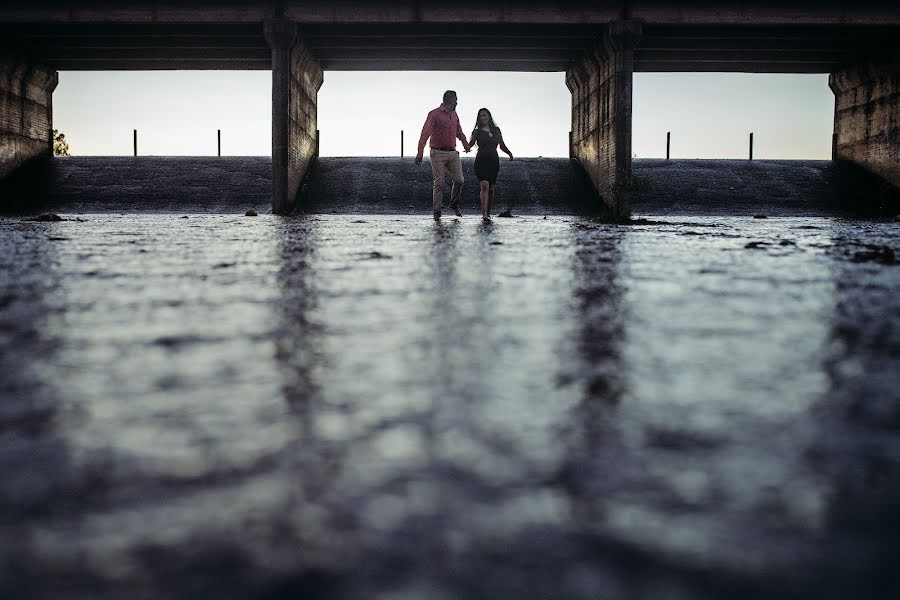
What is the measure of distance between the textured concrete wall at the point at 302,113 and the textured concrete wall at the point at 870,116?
15.6 meters

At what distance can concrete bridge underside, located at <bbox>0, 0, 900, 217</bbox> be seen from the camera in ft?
56.0

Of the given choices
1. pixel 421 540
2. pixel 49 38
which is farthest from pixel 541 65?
pixel 421 540

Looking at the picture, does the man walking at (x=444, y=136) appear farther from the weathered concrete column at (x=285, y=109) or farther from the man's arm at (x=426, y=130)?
the weathered concrete column at (x=285, y=109)

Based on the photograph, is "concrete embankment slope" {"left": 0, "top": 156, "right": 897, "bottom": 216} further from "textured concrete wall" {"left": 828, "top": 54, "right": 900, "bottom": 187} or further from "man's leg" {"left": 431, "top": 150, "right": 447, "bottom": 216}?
"man's leg" {"left": 431, "top": 150, "right": 447, "bottom": 216}

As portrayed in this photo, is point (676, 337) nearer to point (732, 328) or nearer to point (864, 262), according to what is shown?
point (732, 328)

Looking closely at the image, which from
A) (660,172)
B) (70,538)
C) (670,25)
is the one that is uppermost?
(670,25)

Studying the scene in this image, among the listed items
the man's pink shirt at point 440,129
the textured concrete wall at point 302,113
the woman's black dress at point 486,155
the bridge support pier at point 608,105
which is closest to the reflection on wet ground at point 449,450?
the woman's black dress at point 486,155

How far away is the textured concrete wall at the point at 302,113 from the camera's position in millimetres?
18141

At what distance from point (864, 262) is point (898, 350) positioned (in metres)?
2.62

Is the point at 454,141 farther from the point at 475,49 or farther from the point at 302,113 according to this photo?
the point at 475,49

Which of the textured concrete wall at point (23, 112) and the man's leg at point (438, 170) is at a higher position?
the textured concrete wall at point (23, 112)

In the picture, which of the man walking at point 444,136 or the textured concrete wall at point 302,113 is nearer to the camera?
the man walking at point 444,136

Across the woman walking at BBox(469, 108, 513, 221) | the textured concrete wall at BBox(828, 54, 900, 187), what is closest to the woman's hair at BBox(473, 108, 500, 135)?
the woman walking at BBox(469, 108, 513, 221)

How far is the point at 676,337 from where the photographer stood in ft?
6.45
